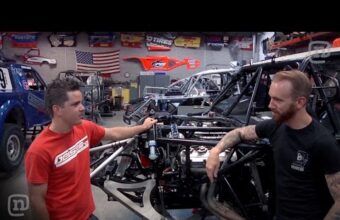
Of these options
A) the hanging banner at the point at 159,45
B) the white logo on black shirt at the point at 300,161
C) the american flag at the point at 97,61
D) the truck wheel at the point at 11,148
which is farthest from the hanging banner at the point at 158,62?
the white logo on black shirt at the point at 300,161

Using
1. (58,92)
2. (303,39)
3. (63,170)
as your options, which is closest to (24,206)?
(63,170)

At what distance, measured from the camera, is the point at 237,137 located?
2367 millimetres

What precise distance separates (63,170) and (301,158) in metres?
1.41

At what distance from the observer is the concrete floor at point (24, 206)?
9.34ft

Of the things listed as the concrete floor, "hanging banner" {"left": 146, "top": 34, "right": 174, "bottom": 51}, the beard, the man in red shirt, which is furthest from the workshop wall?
the man in red shirt

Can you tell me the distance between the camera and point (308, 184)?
5.88ft

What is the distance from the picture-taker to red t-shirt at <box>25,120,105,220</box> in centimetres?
178

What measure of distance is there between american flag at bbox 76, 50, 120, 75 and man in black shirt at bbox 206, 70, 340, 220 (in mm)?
14405

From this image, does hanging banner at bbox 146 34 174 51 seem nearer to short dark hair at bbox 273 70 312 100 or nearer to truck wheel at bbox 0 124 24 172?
truck wheel at bbox 0 124 24 172

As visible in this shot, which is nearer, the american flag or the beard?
the beard

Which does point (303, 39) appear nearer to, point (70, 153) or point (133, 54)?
point (70, 153)

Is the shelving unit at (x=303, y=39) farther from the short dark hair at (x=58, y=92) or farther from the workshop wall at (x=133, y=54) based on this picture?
the workshop wall at (x=133, y=54)
